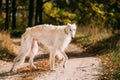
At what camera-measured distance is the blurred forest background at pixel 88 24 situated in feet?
56.5

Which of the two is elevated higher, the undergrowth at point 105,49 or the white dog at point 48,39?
the white dog at point 48,39

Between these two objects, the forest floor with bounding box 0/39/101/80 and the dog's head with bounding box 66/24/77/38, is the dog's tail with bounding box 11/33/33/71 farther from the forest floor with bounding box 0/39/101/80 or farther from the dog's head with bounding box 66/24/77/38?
the dog's head with bounding box 66/24/77/38

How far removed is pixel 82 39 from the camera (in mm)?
25828

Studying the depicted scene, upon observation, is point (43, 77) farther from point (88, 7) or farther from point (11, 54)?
point (88, 7)

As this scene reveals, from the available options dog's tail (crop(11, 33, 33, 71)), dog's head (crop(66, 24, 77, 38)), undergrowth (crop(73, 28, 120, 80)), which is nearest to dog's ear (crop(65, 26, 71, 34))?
dog's head (crop(66, 24, 77, 38))

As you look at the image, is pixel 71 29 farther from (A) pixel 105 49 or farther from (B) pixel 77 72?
(A) pixel 105 49

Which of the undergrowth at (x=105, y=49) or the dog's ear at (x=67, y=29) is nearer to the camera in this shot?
the undergrowth at (x=105, y=49)

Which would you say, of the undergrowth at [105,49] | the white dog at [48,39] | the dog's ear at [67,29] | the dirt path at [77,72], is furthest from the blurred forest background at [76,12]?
the dog's ear at [67,29]

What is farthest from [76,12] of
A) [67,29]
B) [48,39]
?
[67,29]

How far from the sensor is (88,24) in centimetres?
3859

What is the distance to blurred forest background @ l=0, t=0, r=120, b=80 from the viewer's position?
17234mm

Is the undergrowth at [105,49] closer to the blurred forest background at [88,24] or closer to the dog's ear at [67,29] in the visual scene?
the blurred forest background at [88,24]

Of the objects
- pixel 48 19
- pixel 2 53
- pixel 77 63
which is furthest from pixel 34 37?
pixel 48 19

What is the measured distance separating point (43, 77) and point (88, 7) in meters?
23.1
